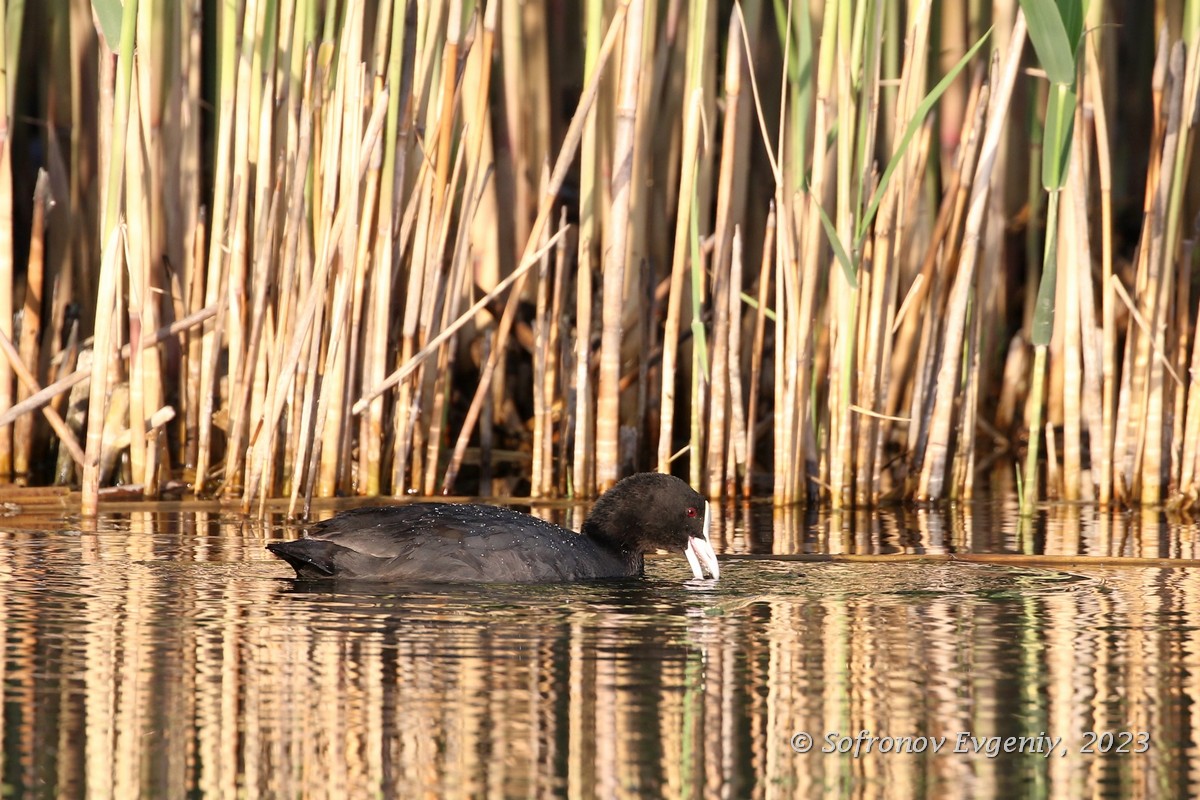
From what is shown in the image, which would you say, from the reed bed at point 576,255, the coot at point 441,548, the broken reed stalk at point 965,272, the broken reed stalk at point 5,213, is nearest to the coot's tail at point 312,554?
the coot at point 441,548

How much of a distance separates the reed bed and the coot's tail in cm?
129

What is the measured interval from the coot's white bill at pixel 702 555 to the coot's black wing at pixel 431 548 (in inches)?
18.5

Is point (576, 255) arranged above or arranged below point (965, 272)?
above

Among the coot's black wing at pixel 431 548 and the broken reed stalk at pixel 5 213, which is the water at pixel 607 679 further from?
the broken reed stalk at pixel 5 213

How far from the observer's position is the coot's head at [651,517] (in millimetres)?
6125

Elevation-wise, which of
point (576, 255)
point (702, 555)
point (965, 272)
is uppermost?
point (576, 255)

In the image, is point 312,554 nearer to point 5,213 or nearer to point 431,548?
point 431,548

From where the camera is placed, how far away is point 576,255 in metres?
8.63

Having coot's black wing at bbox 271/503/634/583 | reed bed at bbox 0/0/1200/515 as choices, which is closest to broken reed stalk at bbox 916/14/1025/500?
reed bed at bbox 0/0/1200/515

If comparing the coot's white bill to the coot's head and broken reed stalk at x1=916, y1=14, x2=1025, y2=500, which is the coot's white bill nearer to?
the coot's head

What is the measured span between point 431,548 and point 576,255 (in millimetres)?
3190

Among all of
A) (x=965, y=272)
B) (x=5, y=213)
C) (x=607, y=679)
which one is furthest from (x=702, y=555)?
(x=5, y=213)

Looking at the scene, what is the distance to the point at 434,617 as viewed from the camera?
5027 millimetres

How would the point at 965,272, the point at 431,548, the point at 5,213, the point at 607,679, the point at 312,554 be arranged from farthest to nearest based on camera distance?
1. the point at 5,213
2. the point at 965,272
3. the point at 431,548
4. the point at 312,554
5. the point at 607,679
